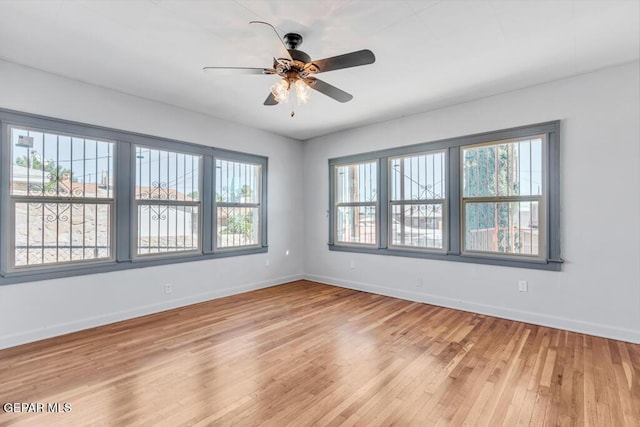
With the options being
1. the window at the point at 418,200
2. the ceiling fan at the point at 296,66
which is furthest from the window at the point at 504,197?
the ceiling fan at the point at 296,66

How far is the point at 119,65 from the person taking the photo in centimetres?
313

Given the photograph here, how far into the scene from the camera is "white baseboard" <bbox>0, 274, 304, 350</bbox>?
122 inches

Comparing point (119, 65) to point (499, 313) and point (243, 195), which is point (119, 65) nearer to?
point (243, 195)

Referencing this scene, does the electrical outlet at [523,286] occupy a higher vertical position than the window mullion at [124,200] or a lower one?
lower

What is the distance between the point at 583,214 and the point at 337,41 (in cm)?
316

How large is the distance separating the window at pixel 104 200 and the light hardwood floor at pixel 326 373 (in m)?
0.90

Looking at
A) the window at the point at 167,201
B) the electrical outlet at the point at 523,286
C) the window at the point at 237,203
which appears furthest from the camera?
the window at the point at 237,203

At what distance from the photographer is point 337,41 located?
8.83 ft

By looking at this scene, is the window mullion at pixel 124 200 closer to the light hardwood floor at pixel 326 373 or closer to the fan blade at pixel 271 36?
the light hardwood floor at pixel 326 373

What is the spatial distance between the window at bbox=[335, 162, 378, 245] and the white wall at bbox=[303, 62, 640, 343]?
1344 millimetres

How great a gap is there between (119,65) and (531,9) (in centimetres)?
365

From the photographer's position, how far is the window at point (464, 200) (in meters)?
3.70

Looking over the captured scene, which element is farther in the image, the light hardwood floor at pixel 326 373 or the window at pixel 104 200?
the window at pixel 104 200

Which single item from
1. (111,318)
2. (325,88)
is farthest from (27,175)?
(325,88)
